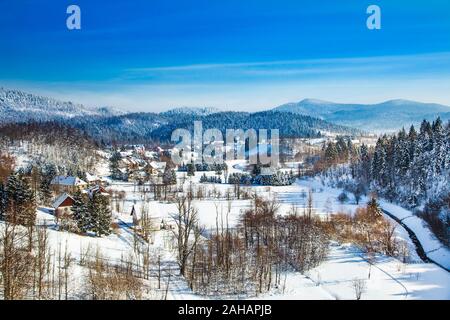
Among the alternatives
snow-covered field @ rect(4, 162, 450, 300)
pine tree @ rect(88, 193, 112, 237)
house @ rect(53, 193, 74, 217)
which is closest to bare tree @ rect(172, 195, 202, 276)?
snow-covered field @ rect(4, 162, 450, 300)

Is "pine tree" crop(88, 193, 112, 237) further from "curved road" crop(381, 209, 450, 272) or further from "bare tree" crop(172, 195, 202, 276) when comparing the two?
"curved road" crop(381, 209, 450, 272)

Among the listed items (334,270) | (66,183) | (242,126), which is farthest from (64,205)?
(242,126)

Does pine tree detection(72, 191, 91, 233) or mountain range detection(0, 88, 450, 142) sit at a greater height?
mountain range detection(0, 88, 450, 142)

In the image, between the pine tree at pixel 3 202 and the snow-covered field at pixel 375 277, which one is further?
the pine tree at pixel 3 202

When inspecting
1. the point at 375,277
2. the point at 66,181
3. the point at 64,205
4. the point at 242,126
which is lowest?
the point at 375,277

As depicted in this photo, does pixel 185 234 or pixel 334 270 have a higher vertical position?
pixel 185 234

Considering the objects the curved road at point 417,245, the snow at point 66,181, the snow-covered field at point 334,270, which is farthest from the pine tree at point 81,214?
the snow at point 66,181

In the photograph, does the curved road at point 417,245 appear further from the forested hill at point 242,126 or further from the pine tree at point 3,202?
the forested hill at point 242,126

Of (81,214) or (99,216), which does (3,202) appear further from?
(99,216)
